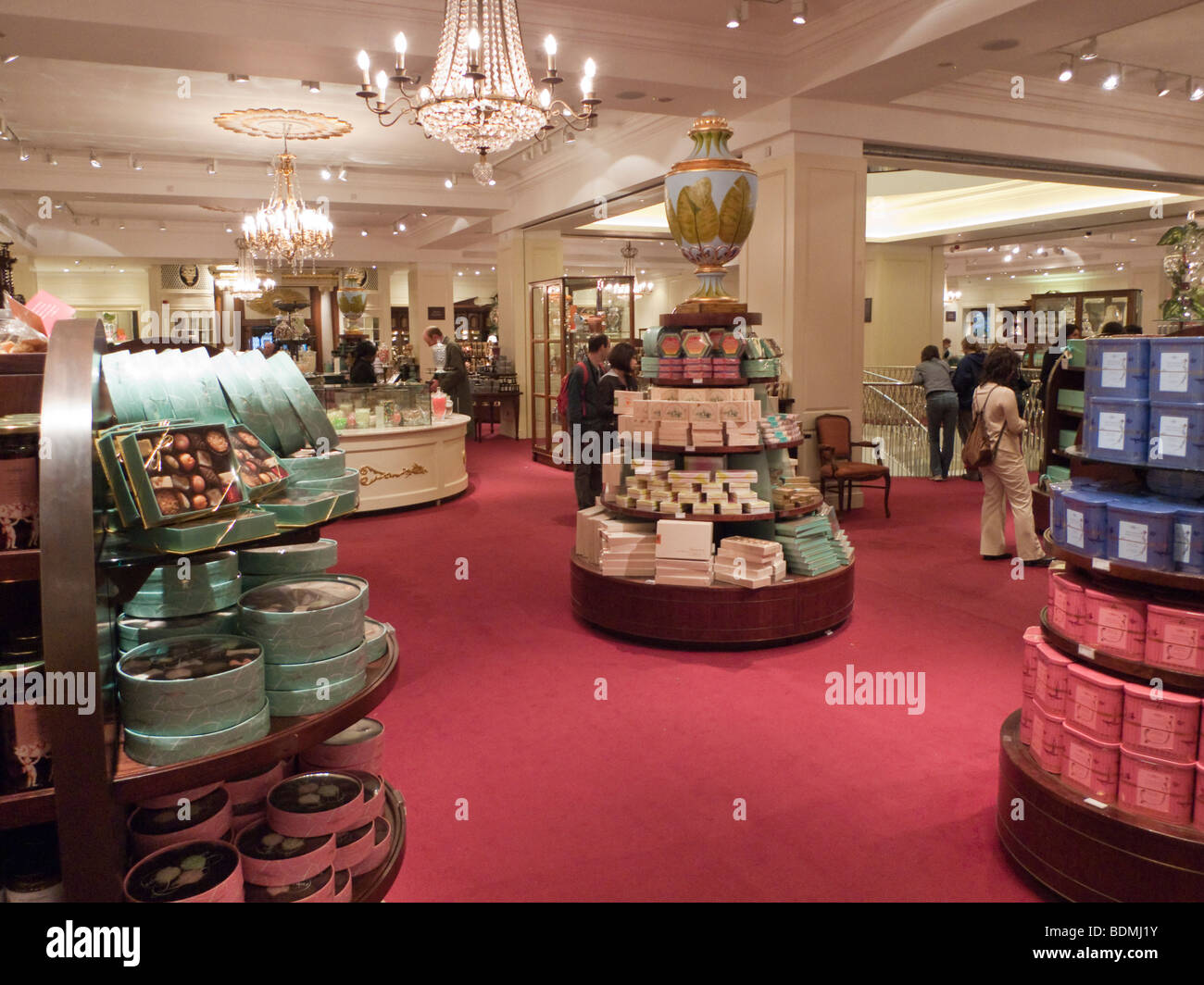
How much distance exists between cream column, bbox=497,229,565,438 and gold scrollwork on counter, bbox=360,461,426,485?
5.50m

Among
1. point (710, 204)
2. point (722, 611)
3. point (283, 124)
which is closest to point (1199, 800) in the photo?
point (722, 611)

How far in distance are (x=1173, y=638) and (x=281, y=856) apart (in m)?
2.41

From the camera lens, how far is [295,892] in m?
1.86

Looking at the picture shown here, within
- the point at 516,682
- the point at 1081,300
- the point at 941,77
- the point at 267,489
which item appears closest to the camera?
the point at 267,489

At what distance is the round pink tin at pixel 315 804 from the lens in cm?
195

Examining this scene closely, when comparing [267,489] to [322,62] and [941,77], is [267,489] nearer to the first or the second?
[322,62]

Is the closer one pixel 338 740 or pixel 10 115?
pixel 338 740

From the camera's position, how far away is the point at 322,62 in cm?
654

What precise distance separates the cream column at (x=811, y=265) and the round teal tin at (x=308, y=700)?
6885mm

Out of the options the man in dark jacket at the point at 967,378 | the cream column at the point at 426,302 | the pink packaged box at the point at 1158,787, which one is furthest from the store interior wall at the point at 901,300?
the pink packaged box at the point at 1158,787

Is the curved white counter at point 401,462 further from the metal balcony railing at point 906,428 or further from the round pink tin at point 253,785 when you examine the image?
the round pink tin at point 253,785

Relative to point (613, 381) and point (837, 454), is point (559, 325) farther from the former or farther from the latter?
point (837, 454)

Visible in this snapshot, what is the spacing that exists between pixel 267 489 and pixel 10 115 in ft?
33.7
